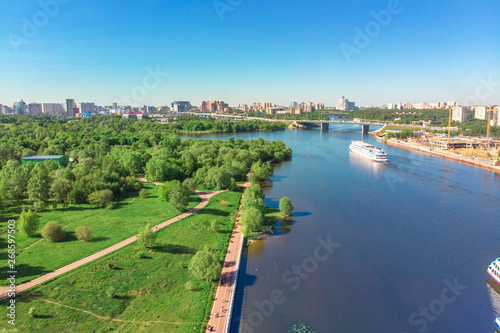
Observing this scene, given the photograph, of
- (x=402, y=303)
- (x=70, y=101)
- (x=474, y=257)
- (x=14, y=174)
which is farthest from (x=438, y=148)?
(x=70, y=101)

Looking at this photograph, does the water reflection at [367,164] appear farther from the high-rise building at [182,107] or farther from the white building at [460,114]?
the high-rise building at [182,107]

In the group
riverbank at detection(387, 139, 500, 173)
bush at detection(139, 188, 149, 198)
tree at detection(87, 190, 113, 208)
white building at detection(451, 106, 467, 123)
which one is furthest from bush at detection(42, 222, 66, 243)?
white building at detection(451, 106, 467, 123)

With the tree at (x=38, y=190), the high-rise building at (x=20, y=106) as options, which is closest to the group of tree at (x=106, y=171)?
the tree at (x=38, y=190)

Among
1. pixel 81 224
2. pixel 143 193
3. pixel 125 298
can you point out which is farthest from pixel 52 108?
pixel 125 298

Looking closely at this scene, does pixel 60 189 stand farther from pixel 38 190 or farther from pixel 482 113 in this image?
pixel 482 113

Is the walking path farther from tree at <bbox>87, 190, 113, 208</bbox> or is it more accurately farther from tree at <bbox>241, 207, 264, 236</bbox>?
tree at <bbox>87, 190, 113, 208</bbox>
